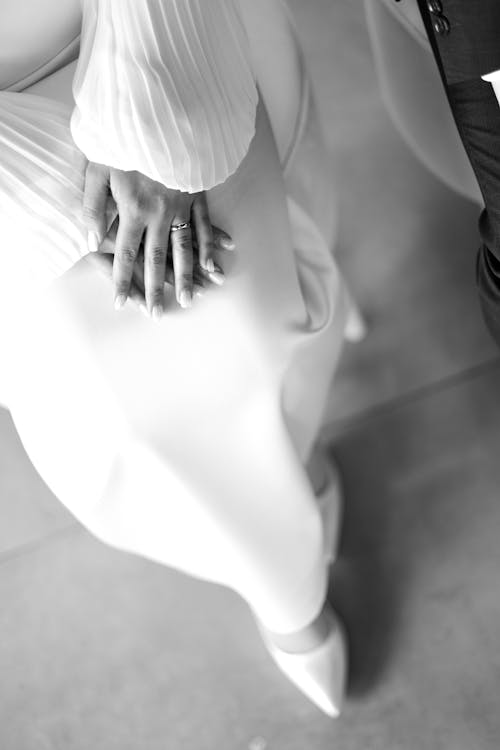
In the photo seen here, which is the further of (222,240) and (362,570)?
(362,570)

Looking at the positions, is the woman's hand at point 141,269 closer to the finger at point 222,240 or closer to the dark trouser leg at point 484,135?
the finger at point 222,240

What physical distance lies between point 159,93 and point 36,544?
840 mm

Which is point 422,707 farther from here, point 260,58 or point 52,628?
point 260,58

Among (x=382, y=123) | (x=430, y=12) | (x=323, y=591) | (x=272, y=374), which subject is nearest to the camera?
(x=430, y=12)

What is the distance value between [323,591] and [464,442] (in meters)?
0.35

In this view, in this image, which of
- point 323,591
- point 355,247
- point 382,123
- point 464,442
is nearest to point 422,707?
point 323,591

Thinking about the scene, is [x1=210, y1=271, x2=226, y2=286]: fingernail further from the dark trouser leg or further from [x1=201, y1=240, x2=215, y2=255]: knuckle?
the dark trouser leg

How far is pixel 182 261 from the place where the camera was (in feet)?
2.46

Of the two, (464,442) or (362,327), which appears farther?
(362,327)

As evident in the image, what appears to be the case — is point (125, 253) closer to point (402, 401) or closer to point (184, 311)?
point (184, 311)

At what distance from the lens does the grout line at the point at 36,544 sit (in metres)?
1.31

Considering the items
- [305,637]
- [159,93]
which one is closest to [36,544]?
[305,637]

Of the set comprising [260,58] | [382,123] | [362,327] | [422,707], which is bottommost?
[422,707]

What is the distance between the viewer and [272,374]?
839 millimetres
